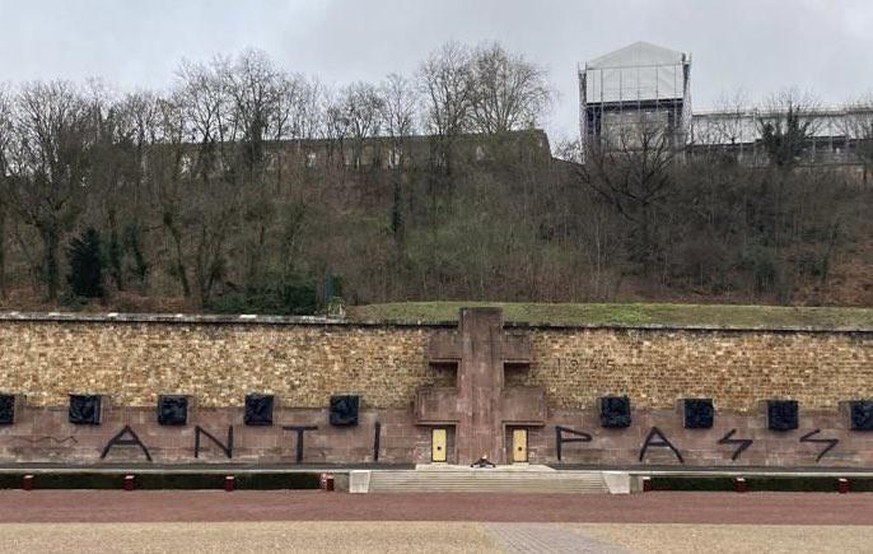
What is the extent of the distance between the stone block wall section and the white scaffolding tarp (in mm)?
34441

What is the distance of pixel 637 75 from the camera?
62.6m

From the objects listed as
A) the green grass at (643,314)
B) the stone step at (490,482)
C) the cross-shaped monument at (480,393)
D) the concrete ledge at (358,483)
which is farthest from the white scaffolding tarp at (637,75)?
the concrete ledge at (358,483)

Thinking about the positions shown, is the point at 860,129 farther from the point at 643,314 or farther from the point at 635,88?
the point at 643,314

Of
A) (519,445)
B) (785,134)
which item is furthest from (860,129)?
(519,445)

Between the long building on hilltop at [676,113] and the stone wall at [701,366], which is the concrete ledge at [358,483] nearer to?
the stone wall at [701,366]

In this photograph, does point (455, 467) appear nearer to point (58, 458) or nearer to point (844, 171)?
point (58, 458)

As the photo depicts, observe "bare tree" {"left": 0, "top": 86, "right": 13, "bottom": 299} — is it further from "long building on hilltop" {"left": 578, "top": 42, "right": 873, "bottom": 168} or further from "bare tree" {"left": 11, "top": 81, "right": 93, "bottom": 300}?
"long building on hilltop" {"left": 578, "top": 42, "right": 873, "bottom": 168}

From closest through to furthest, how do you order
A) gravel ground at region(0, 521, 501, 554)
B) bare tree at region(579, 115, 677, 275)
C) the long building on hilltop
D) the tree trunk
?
gravel ground at region(0, 521, 501, 554) < the tree trunk < bare tree at region(579, 115, 677, 275) < the long building on hilltop

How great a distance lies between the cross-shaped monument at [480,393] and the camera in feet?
97.9

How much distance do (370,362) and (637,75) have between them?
3946cm

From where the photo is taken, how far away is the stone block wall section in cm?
3022

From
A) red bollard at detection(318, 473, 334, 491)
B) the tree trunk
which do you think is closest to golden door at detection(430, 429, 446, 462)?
red bollard at detection(318, 473, 334, 491)

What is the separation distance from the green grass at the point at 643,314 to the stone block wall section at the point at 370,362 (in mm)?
3248

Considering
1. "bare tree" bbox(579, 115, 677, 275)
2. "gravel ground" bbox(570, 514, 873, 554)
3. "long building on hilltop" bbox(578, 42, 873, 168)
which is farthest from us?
"long building on hilltop" bbox(578, 42, 873, 168)
